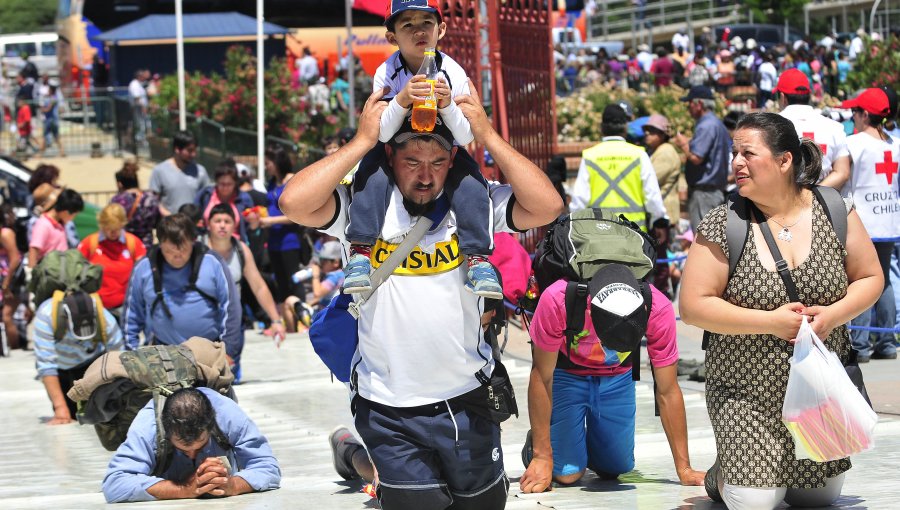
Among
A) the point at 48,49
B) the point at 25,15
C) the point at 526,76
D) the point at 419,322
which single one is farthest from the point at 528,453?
the point at 25,15

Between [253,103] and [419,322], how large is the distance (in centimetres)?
2078

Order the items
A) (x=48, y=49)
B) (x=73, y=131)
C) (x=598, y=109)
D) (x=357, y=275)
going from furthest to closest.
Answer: (x=48, y=49) → (x=73, y=131) → (x=598, y=109) → (x=357, y=275)

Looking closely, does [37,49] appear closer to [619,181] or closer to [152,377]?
[619,181]

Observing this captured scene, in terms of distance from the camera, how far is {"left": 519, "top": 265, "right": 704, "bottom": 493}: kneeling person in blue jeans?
5934mm

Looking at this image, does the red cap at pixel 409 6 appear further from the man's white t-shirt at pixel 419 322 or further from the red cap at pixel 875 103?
the red cap at pixel 875 103

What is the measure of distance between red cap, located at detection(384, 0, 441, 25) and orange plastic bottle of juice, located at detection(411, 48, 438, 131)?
0.62ft

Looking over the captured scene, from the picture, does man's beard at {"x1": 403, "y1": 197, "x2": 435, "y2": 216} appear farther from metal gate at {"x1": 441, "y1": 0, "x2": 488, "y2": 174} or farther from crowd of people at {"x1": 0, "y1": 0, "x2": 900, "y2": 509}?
metal gate at {"x1": 441, "y1": 0, "x2": 488, "y2": 174}

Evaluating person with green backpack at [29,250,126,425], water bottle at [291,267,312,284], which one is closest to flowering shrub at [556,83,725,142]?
water bottle at [291,267,312,284]

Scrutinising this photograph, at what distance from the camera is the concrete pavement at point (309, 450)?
6352 mm

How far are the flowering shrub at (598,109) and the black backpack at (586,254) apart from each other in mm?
12803

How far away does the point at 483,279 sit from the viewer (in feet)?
15.6

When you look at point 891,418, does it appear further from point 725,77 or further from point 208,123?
point 725,77

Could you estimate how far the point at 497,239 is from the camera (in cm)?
729

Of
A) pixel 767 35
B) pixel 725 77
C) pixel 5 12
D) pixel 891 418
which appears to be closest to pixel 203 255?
pixel 891 418
